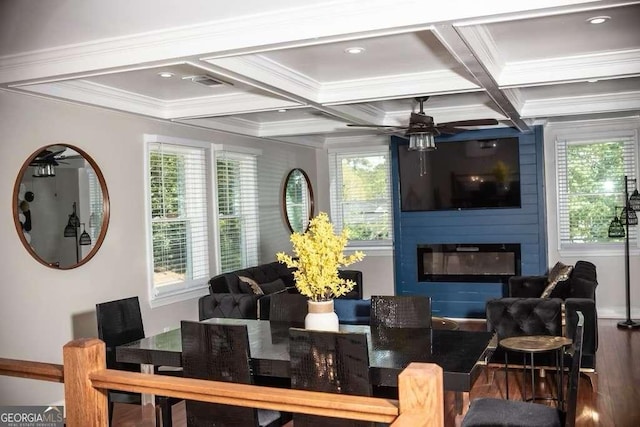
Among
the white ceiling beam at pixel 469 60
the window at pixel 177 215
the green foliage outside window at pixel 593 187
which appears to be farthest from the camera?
the green foliage outside window at pixel 593 187

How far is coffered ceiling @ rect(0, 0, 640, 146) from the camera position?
311 cm

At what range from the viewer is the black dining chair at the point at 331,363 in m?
2.82

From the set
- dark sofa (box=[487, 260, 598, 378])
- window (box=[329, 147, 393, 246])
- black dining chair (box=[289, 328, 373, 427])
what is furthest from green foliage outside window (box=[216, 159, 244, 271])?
black dining chair (box=[289, 328, 373, 427])

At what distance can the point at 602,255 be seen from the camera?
804 cm

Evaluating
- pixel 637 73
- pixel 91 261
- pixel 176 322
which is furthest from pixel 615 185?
pixel 91 261

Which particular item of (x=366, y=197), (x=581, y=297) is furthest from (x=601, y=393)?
(x=366, y=197)

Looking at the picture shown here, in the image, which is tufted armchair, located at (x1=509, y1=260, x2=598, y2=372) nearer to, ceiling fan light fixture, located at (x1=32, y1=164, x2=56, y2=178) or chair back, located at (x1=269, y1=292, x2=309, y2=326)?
chair back, located at (x1=269, y1=292, x2=309, y2=326)

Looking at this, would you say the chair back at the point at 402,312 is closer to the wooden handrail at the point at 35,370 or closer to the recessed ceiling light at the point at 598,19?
the recessed ceiling light at the point at 598,19

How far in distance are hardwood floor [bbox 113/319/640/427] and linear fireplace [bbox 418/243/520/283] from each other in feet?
6.24

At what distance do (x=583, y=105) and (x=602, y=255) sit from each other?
2.49m

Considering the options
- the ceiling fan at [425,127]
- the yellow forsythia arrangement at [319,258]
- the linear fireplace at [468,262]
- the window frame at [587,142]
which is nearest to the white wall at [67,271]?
Result: the ceiling fan at [425,127]

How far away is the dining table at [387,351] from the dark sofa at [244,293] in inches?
50.8

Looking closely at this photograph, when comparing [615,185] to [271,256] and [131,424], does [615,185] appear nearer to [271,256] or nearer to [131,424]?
[271,256]

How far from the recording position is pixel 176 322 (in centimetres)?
621
